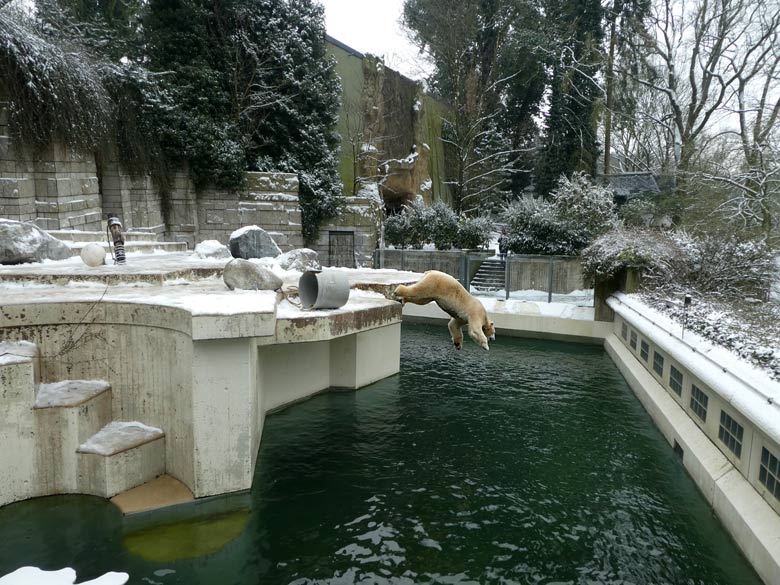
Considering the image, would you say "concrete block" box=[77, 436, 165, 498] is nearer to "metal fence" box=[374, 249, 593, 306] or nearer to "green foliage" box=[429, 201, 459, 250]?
"metal fence" box=[374, 249, 593, 306]

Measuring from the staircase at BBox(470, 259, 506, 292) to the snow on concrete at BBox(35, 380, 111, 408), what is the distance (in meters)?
13.2

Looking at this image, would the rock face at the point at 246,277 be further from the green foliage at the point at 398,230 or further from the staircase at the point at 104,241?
the green foliage at the point at 398,230

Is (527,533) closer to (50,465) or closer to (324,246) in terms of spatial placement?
(50,465)

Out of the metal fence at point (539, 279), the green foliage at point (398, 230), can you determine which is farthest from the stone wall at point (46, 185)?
the metal fence at point (539, 279)

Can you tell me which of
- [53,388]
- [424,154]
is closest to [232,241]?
[53,388]

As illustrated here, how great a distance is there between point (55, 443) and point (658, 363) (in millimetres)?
9015

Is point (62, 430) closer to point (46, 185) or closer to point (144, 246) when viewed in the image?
point (144, 246)

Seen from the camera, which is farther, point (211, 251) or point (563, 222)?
point (563, 222)

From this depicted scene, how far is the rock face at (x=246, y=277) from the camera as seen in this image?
25.7 feet

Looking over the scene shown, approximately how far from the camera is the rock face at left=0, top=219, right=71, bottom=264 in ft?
28.7

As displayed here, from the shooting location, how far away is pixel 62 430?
5.68 meters

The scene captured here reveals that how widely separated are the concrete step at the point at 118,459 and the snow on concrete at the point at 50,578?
1239 mm

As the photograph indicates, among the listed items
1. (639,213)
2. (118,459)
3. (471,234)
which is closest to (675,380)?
(118,459)

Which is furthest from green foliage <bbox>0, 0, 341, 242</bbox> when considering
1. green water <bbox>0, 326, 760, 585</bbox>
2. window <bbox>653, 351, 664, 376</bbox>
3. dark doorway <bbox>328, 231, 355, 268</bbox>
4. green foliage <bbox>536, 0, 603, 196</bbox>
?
window <bbox>653, 351, 664, 376</bbox>
